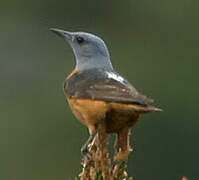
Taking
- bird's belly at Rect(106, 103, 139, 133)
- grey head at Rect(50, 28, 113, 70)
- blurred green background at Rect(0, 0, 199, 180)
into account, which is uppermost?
grey head at Rect(50, 28, 113, 70)

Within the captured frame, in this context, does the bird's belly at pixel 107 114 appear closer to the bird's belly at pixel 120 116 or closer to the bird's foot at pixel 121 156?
the bird's belly at pixel 120 116

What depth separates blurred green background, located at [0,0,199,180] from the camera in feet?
88.3

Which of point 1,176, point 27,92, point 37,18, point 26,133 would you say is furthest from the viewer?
point 37,18

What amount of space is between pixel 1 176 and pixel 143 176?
3.43 meters

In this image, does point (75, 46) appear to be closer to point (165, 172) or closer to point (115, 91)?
point (115, 91)

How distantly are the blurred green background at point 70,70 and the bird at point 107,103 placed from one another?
12.6 meters

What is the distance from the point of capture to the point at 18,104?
Answer: 30.1m

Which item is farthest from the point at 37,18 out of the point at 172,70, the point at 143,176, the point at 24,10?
the point at 143,176

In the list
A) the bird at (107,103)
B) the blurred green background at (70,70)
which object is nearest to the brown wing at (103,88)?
the bird at (107,103)

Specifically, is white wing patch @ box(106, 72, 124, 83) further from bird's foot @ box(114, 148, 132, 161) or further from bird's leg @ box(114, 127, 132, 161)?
bird's foot @ box(114, 148, 132, 161)

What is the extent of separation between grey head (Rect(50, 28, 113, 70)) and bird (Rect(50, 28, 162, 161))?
10cm

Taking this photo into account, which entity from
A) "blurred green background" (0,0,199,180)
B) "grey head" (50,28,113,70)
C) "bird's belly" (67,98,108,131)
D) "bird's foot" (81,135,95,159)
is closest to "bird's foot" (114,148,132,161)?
"bird's foot" (81,135,95,159)

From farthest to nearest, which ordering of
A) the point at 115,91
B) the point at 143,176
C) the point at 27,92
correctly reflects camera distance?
the point at 27,92 < the point at 143,176 < the point at 115,91

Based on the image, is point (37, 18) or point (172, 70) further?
point (37, 18)
